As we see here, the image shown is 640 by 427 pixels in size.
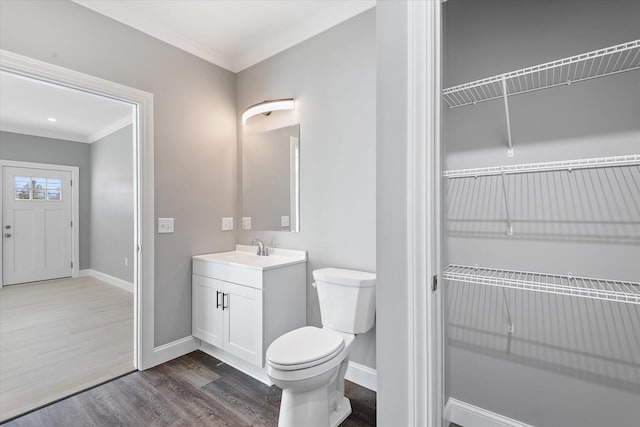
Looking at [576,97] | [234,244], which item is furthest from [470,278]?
[234,244]

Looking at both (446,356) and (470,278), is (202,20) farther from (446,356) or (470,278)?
(446,356)

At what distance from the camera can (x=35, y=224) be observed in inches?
198

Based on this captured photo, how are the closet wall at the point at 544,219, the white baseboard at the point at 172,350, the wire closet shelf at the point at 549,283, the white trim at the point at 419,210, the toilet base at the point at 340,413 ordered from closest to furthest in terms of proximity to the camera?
1. the white trim at the point at 419,210
2. the wire closet shelf at the point at 549,283
3. the closet wall at the point at 544,219
4. the toilet base at the point at 340,413
5. the white baseboard at the point at 172,350

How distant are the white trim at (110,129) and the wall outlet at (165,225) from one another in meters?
2.94

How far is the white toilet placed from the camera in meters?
1.44

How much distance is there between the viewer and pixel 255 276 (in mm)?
2033

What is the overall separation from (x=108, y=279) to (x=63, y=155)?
2337mm

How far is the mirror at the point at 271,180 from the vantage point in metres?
2.41

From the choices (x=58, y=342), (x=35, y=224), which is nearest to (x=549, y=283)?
(x=58, y=342)

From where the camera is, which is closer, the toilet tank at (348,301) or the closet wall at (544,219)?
the closet wall at (544,219)

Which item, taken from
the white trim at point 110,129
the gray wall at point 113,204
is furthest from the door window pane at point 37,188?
the white trim at point 110,129

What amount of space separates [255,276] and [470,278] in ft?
4.31

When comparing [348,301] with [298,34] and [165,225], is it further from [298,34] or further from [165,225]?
[298,34]

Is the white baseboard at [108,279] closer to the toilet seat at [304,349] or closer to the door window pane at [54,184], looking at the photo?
the door window pane at [54,184]
